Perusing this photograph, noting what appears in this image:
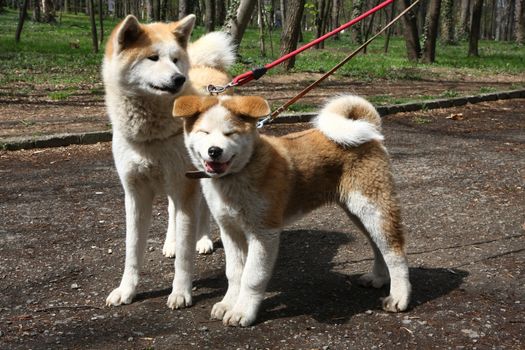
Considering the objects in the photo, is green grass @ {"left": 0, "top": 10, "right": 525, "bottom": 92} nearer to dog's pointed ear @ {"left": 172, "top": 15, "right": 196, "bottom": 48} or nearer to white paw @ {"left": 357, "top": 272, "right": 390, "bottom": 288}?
dog's pointed ear @ {"left": 172, "top": 15, "right": 196, "bottom": 48}

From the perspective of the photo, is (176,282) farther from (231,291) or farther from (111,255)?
(111,255)

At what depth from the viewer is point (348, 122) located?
3.93 metres

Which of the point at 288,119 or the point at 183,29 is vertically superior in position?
the point at 183,29

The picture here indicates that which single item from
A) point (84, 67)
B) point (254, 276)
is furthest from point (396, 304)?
point (84, 67)

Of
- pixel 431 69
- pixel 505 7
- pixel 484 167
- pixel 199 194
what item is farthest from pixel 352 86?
pixel 505 7

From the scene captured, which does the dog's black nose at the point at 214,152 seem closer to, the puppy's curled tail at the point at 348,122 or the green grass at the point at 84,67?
the puppy's curled tail at the point at 348,122

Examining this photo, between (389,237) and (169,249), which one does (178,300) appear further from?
(389,237)

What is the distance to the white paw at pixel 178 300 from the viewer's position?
13.3 ft

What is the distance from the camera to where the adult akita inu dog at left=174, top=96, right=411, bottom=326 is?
351 cm

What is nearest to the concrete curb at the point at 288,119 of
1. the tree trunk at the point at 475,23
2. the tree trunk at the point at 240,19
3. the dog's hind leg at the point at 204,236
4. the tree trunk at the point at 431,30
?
the tree trunk at the point at 240,19

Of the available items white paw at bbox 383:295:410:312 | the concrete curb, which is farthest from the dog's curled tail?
the concrete curb

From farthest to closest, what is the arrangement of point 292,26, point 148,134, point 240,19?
point 292,26 → point 240,19 → point 148,134

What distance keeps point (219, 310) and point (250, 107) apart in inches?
51.6

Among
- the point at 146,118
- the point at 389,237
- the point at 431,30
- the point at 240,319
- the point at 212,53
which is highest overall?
the point at 431,30
